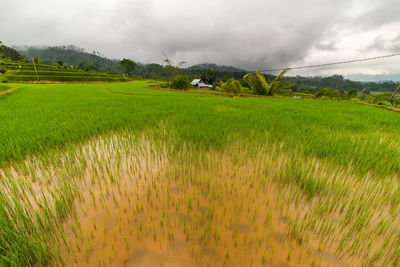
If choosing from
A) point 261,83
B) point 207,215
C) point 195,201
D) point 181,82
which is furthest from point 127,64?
point 207,215

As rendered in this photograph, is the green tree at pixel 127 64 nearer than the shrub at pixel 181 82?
No

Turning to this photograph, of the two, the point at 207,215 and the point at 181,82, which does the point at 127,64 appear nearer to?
the point at 181,82

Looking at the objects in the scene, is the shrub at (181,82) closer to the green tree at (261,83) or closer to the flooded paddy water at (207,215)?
the green tree at (261,83)

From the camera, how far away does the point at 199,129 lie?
3.05 metres

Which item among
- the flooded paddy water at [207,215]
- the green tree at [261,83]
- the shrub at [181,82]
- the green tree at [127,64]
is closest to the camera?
the flooded paddy water at [207,215]

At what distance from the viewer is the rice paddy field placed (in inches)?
38.0

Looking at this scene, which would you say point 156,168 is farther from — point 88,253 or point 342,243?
point 342,243

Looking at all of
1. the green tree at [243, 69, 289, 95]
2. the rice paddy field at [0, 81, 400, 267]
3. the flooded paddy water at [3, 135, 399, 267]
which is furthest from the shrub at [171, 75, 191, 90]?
the flooded paddy water at [3, 135, 399, 267]

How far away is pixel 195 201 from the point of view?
144 centimetres

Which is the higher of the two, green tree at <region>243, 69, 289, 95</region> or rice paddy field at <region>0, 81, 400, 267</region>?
green tree at <region>243, 69, 289, 95</region>

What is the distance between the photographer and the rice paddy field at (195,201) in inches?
38.0

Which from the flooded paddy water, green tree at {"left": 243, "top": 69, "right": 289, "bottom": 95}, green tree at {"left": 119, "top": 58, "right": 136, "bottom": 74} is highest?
green tree at {"left": 119, "top": 58, "right": 136, "bottom": 74}

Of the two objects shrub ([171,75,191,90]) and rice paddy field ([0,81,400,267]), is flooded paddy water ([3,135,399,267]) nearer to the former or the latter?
rice paddy field ([0,81,400,267])

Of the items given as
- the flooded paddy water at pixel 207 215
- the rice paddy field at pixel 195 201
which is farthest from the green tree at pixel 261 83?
the flooded paddy water at pixel 207 215
